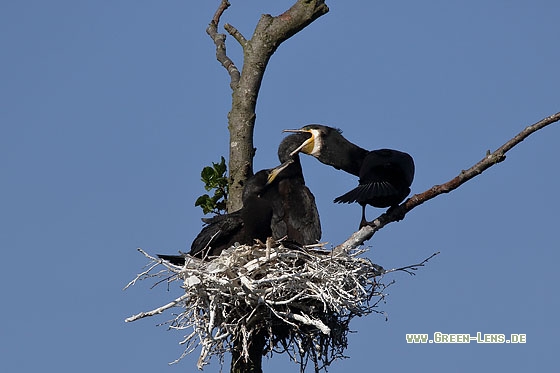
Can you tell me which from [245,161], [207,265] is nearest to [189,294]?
[207,265]

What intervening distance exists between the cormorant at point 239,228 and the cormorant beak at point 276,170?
18 centimetres

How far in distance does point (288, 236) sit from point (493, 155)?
2343 mm

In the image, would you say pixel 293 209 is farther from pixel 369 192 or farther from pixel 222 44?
pixel 222 44

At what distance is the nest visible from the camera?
8.72 metres

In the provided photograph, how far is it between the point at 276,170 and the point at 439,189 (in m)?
2.21

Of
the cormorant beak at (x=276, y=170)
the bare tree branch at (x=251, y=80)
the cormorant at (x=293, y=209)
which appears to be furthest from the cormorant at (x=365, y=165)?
the bare tree branch at (x=251, y=80)

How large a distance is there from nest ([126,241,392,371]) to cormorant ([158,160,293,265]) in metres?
0.36

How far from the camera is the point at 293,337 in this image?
30.8ft

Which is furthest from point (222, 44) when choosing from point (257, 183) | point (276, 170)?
point (257, 183)

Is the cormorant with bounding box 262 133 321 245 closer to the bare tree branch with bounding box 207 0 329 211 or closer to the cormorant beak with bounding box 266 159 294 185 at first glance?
the cormorant beak with bounding box 266 159 294 185

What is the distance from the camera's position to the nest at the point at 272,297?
28.6 ft

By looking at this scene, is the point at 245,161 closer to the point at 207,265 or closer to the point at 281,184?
the point at 281,184

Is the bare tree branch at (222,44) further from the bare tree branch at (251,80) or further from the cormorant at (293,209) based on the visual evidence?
the cormorant at (293,209)

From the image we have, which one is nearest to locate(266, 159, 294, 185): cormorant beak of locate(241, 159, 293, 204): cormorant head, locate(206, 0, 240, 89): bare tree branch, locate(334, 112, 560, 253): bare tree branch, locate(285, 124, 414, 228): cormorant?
locate(241, 159, 293, 204): cormorant head
